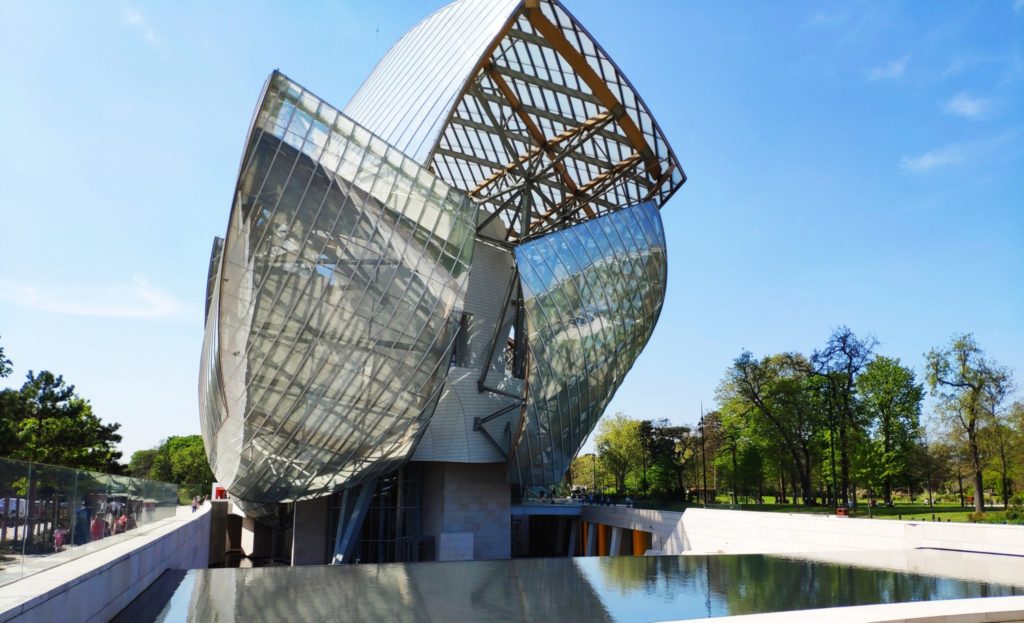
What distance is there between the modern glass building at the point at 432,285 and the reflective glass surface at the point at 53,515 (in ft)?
30.5

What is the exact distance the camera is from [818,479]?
71750mm

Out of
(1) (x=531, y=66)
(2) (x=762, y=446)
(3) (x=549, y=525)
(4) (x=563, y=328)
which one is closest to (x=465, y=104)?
(1) (x=531, y=66)

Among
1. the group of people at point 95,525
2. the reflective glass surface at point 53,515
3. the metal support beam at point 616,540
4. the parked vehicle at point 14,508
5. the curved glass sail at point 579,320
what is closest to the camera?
the parked vehicle at point 14,508

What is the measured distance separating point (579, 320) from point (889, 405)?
1268 inches

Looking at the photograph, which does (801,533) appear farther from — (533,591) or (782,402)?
(782,402)

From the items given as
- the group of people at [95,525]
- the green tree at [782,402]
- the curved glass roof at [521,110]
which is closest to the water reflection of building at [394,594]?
the group of people at [95,525]

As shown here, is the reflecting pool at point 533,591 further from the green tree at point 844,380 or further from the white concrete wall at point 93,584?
the green tree at point 844,380

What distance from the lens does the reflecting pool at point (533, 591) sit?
1123 centimetres

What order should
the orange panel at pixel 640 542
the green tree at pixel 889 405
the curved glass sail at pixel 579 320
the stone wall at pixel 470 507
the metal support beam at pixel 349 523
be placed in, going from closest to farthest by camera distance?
the metal support beam at pixel 349 523 → the curved glass sail at pixel 579 320 → the stone wall at pixel 470 507 → the orange panel at pixel 640 542 → the green tree at pixel 889 405

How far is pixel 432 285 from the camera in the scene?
23594 mm

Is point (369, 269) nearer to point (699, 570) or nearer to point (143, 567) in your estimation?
point (143, 567)

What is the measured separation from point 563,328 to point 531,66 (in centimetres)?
1190

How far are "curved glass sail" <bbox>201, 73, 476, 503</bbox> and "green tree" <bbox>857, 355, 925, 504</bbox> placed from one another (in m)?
39.6

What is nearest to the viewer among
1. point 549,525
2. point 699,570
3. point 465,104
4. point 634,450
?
point 699,570
